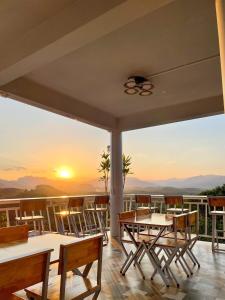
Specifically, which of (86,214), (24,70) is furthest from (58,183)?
(24,70)

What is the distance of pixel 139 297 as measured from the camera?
2832 mm

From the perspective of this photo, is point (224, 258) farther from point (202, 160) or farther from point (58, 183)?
point (58, 183)

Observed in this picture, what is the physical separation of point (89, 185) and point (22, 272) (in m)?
7.28

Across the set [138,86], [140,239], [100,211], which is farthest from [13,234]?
[100,211]

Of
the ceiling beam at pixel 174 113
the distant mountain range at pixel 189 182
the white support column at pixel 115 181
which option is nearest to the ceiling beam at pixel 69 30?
the ceiling beam at pixel 174 113

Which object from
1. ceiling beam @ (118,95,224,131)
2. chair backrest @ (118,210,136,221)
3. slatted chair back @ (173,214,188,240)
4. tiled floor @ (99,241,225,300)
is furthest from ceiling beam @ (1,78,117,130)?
slatted chair back @ (173,214,188,240)

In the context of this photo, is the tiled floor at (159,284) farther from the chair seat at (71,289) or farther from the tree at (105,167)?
the tree at (105,167)

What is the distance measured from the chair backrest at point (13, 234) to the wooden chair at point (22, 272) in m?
0.94

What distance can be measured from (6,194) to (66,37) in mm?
Result: 6391

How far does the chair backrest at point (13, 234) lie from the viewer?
221 cm

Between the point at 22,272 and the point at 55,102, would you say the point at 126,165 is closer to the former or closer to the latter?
the point at 55,102

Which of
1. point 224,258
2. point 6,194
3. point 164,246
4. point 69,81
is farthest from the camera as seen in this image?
point 6,194

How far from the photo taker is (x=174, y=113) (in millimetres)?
5953

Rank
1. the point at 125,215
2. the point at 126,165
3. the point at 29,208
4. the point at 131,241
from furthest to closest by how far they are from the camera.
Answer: the point at 126,165 → the point at 29,208 → the point at 125,215 → the point at 131,241
